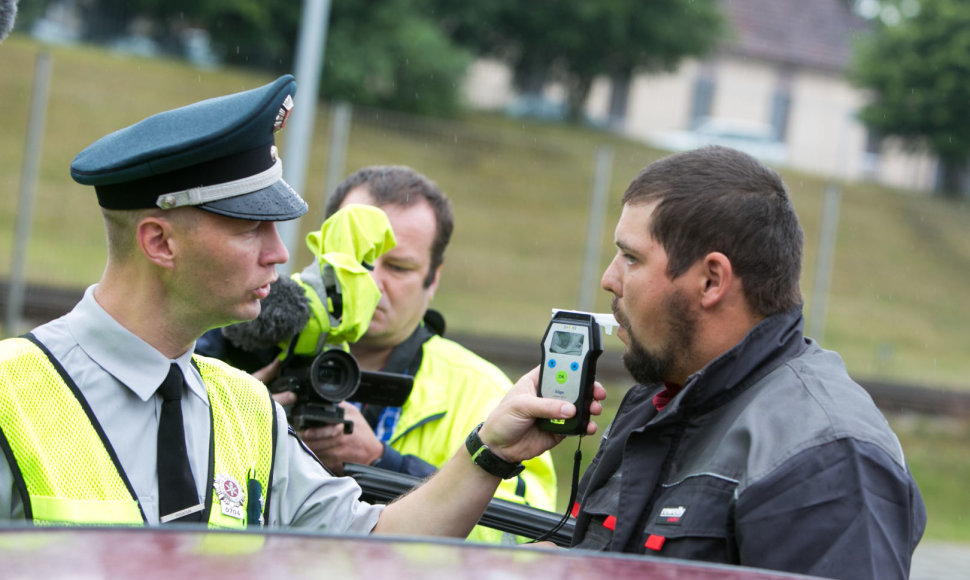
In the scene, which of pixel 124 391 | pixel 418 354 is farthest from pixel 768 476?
pixel 418 354

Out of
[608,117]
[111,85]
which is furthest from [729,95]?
[111,85]

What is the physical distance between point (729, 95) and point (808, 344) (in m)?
35.5

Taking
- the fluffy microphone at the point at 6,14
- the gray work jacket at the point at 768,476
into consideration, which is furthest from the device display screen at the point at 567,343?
the fluffy microphone at the point at 6,14

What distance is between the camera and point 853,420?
210cm

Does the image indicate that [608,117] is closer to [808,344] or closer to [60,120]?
[60,120]

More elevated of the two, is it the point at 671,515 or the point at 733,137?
the point at 733,137

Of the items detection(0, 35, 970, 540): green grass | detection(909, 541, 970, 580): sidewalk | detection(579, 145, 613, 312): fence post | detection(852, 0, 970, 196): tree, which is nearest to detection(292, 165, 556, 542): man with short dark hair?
detection(909, 541, 970, 580): sidewalk

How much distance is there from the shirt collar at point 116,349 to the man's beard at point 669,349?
1000mm

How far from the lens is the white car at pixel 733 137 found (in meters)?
30.2

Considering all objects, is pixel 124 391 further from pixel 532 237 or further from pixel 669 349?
pixel 532 237

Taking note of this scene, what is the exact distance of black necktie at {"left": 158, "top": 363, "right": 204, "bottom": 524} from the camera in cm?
222

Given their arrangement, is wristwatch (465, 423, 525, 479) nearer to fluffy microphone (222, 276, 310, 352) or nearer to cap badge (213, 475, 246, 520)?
cap badge (213, 475, 246, 520)

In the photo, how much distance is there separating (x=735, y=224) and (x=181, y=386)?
121 cm

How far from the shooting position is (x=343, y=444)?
10.4 ft
